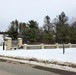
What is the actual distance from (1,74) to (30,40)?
194 feet

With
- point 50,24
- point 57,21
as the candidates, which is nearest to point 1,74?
point 57,21

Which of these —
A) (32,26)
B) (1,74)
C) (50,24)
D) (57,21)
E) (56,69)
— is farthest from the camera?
(50,24)

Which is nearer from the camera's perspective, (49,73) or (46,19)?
(49,73)

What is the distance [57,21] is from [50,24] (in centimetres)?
715

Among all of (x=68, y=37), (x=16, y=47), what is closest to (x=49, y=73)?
(x=16, y=47)

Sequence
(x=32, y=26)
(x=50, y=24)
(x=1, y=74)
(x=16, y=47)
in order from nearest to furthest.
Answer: (x=1, y=74)
(x=16, y=47)
(x=32, y=26)
(x=50, y=24)

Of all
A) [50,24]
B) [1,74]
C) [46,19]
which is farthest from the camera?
[46,19]

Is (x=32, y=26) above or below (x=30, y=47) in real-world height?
above

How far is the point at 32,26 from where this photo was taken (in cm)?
8338

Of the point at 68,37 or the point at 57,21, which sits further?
the point at 57,21

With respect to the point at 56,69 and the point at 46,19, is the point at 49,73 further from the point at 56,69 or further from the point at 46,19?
the point at 46,19

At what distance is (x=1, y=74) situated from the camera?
481 inches

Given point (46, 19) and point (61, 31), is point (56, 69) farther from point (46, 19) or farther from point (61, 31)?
point (46, 19)

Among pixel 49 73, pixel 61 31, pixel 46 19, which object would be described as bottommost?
pixel 49 73
